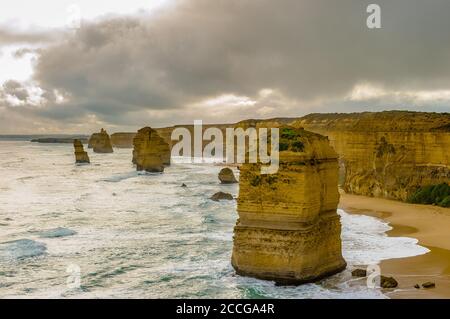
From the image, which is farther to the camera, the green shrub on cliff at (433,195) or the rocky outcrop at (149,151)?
the rocky outcrop at (149,151)

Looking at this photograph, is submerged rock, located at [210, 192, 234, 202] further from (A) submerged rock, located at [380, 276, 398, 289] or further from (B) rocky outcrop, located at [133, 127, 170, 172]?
(B) rocky outcrop, located at [133, 127, 170, 172]

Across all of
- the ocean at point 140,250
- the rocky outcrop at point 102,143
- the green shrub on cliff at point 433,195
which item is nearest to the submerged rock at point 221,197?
the ocean at point 140,250

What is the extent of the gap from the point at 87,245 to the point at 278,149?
39.9 ft

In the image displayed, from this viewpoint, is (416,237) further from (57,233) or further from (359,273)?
(57,233)

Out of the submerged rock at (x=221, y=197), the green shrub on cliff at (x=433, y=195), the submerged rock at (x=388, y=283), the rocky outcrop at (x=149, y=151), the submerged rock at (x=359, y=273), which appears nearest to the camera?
the submerged rock at (x=388, y=283)

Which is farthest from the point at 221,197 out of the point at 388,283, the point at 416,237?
the point at 388,283

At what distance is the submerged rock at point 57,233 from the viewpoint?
2664 cm

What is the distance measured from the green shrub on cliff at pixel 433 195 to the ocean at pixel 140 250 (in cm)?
686

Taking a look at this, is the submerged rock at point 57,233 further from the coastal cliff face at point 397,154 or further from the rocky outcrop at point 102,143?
the rocky outcrop at point 102,143

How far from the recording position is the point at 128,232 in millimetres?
27234

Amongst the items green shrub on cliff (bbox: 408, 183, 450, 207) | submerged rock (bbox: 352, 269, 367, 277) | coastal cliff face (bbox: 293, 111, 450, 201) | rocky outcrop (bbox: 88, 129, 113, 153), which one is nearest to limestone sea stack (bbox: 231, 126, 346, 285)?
submerged rock (bbox: 352, 269, 367, 277)

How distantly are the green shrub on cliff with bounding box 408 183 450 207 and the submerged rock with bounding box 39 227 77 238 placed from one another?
25.8 m

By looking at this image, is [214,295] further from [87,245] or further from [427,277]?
[87,245]
